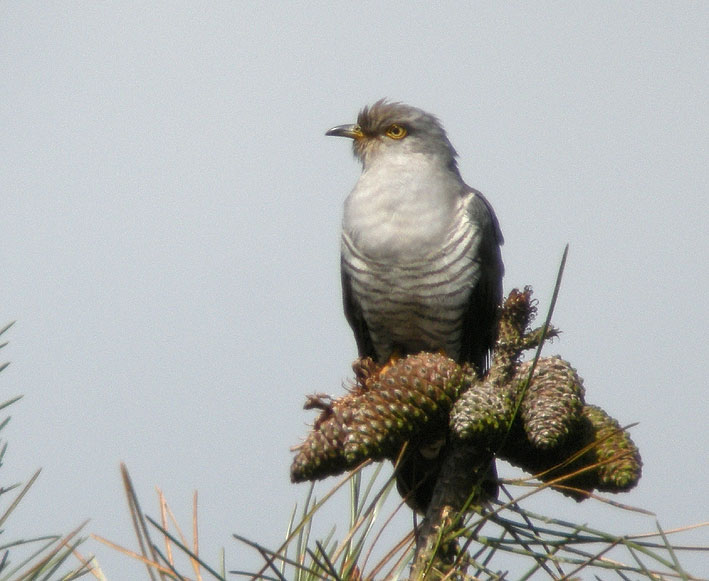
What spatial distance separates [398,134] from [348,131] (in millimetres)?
290

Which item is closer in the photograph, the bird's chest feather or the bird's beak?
the bird's chest feather

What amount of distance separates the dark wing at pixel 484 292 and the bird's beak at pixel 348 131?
79 centimetres

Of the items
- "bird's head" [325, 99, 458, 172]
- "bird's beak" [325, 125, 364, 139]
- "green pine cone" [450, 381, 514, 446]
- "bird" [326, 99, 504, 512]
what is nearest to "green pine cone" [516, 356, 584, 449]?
"green pine cone" [450, 381, 514, 446]

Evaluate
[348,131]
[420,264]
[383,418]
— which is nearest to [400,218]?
[420,264]

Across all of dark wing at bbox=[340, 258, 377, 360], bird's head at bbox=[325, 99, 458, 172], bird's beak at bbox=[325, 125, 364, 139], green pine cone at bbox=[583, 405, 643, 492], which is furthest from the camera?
bird's beak at bbox=[325, 125, 364, 139]

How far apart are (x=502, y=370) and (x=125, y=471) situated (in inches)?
46.2

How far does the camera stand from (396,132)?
14.8 ft

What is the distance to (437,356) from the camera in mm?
2307

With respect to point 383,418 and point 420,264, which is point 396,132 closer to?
point 420,264

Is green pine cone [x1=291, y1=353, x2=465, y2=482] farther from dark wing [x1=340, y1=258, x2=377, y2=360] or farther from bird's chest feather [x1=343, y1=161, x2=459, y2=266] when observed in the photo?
dark wing [x1=340, y1=258, x2=377, y2=360]

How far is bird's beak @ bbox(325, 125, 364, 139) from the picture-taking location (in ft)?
15.1

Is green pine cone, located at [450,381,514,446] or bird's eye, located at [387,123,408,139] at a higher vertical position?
bird's eye, located at [387,123,408,139]

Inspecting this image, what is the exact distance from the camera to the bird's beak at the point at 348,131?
461 centimetres

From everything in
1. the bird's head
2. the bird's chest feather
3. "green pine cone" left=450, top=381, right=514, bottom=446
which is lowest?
"green pine cone" left=450, top=381, right=514, bottom=446
